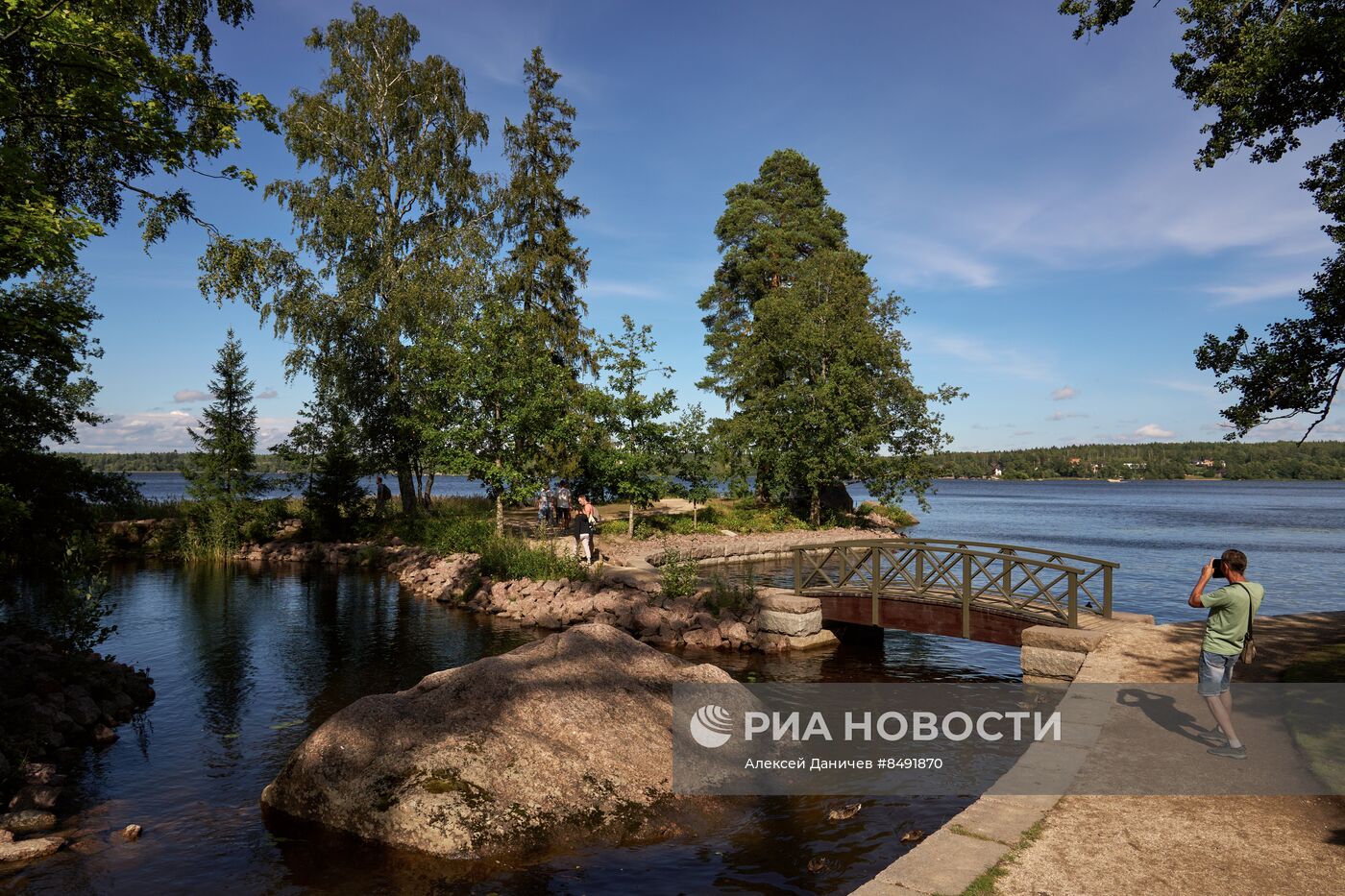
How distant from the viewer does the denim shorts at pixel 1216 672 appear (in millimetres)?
7262

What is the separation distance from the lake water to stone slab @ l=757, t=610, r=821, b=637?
0.83 metres

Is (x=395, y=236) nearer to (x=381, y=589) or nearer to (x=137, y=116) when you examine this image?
(x=381, y=589)

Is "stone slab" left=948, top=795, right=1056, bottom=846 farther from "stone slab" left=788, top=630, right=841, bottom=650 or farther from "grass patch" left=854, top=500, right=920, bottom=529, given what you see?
"grass patch" left=854, top=500, right=920, bottom=529

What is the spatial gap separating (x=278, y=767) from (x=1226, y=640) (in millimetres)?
11303

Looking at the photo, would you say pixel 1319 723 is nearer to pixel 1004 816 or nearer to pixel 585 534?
pixel 1004 816

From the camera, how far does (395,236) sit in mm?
31609

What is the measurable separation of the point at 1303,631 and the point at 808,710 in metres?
7.99

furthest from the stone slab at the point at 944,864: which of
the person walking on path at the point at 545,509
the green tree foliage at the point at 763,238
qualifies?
the green tree foliage at the point at 763,238

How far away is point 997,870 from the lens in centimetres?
516

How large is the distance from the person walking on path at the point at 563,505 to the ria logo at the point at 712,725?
59.2 feet

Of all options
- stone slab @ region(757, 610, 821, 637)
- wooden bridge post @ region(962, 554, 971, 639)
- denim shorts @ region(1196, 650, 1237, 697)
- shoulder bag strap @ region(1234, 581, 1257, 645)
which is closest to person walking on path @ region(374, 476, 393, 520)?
stone slab @ region(757, 610, 821, 637)

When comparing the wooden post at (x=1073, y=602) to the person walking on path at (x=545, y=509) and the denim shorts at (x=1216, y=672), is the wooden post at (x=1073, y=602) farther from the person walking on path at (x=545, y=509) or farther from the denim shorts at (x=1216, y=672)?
the person walking on path at (x=545, y=509)

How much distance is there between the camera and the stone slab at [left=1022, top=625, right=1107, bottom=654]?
1180 cm

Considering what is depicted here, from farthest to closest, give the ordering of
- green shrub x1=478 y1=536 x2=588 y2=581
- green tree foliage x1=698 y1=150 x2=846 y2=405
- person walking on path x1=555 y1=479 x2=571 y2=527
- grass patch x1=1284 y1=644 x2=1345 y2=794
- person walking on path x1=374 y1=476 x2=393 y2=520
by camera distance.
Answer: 1. green tree foliage x1=698 y1=150 x2=846 y2=405
2. person walking on path x1=374 y1=476 x2=393 y2=520
3. person walking on path x1=555 y1=479 x2=571 y2=527
4. green shrub x1=478 y1=536 x2=588 y2=581
5. grass patch x1=1284 y1=644 x2=1345 y2=794
